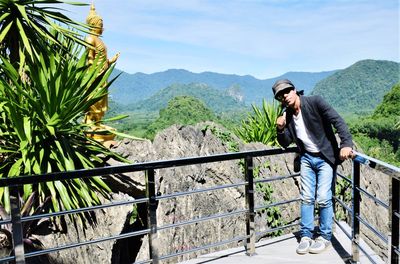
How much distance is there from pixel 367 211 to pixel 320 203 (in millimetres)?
4767

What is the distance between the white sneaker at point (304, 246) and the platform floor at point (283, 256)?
3cm

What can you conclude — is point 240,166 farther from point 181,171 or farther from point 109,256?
point 109,256

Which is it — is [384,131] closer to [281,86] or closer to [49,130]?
[49,130]

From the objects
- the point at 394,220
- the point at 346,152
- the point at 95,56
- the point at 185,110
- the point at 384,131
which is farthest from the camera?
the point at 185,110

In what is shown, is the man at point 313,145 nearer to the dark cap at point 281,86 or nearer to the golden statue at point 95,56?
the dark cap at point 281,86

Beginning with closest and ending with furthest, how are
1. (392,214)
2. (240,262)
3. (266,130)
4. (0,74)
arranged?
(392,214)
(240,262)
(0,74)
(266,130)

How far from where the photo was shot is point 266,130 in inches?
356

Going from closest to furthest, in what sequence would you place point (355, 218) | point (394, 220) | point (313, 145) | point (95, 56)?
point (394, 220)
point (355, 218)
point (313, 145)
point (95, 56)

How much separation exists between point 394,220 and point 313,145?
2.94ft

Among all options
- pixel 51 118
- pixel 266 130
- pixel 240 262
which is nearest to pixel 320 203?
pixel 240 262

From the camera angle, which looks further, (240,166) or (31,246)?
(240,166)

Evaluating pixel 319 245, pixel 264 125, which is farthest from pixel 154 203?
pixel 264 125

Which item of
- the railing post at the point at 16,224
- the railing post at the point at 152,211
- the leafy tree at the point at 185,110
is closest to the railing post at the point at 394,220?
the railing post at the point at 152,211

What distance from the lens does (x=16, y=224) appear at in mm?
2068
